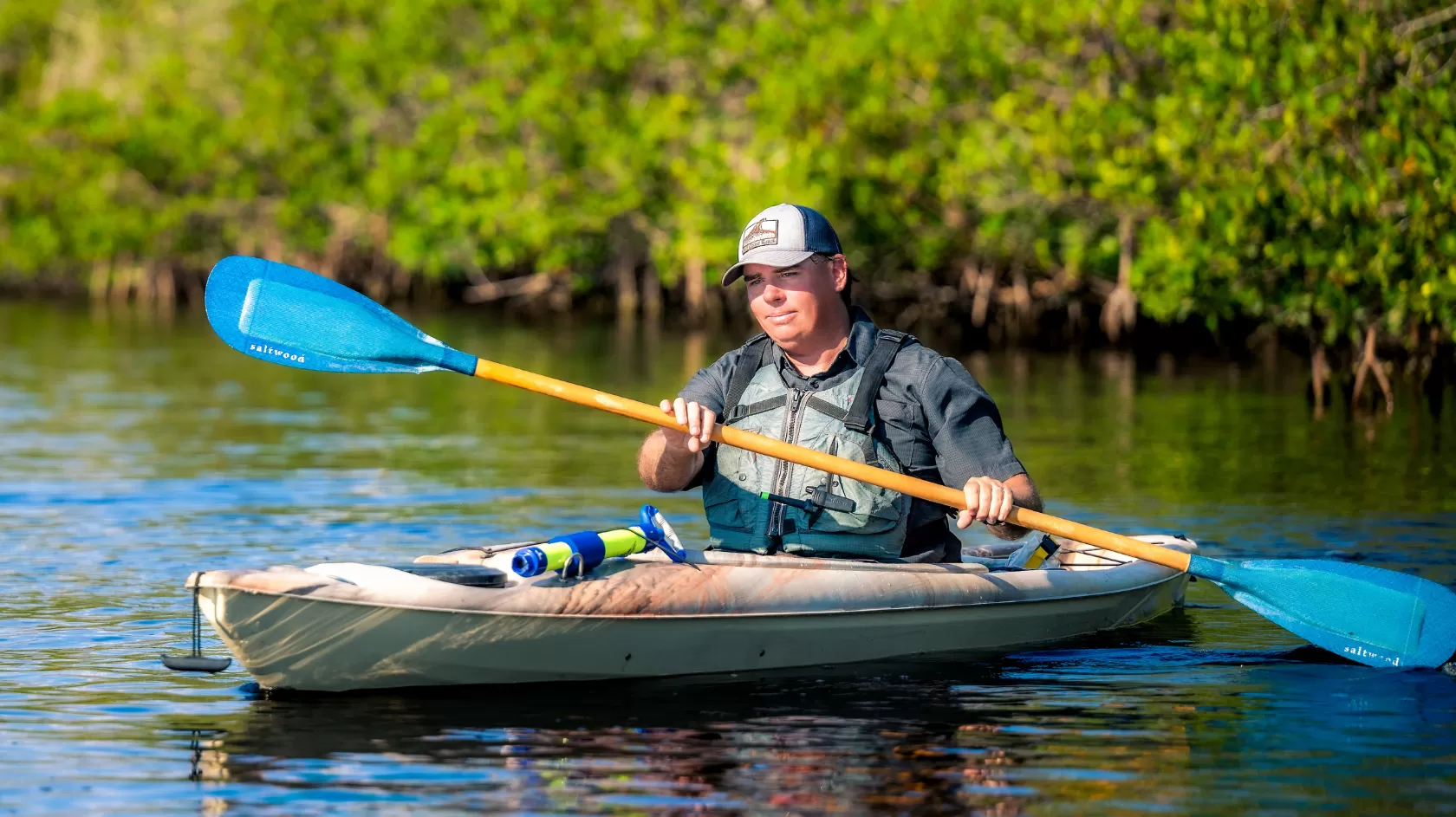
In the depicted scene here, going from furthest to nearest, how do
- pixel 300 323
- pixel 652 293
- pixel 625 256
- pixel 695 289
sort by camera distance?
pixel 652 293 < pixel 625 256 < pixel 695 289 < pixel 300 323

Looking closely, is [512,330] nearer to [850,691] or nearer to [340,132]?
[340,132]

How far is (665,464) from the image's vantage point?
23.1 ft

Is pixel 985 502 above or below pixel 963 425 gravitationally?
below

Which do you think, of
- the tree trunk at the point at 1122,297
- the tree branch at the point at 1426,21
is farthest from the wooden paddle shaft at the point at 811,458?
the tree trunk at the point at 1122,297

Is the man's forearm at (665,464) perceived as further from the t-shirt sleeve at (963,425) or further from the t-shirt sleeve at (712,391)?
the t-shirt sleeve at (963,425)

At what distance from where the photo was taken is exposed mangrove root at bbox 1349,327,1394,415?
53.6 ft

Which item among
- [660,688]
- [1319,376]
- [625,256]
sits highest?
[625,256]

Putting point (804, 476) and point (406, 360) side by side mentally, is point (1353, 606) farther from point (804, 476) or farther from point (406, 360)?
point (406, 360)

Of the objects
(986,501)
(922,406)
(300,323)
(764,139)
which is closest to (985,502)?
(986,501)

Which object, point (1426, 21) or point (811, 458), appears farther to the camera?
point (1426, 21)

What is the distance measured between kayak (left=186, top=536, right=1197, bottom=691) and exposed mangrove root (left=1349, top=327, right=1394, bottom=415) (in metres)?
9.29

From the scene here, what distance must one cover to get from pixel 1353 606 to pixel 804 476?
6.99 feet

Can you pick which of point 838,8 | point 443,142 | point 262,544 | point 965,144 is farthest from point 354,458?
point 443,142

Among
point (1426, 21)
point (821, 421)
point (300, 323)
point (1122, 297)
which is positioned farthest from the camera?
point (1122, 297)
